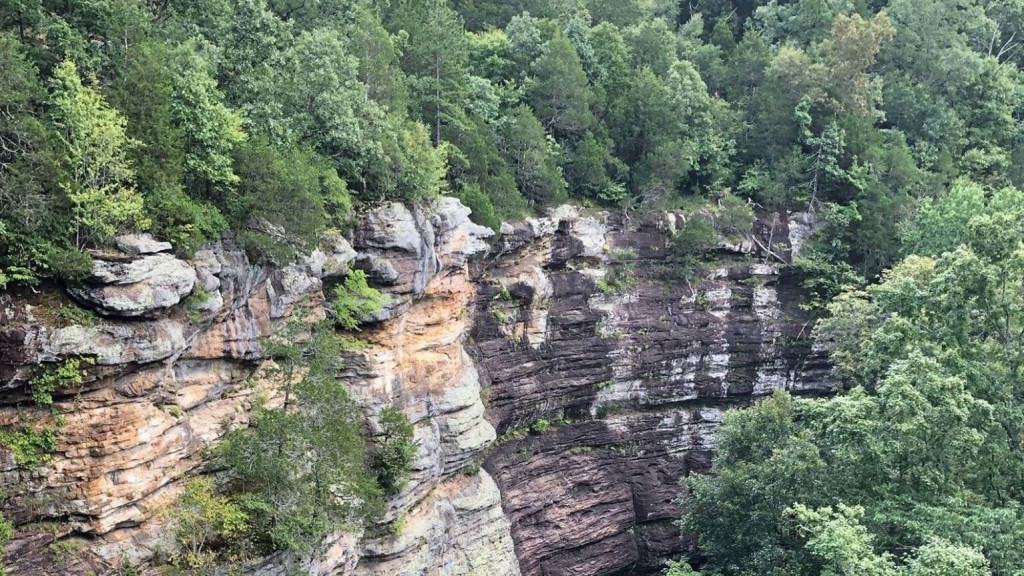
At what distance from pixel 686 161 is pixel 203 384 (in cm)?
2386

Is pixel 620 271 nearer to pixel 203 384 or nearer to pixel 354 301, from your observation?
pixel 354 301

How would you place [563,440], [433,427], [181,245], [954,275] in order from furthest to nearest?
1. [563,440]
2. [433,427]
3. [954,275]
4. [181,245]

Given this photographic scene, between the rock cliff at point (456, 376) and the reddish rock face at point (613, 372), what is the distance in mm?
92

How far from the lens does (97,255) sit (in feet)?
49.0

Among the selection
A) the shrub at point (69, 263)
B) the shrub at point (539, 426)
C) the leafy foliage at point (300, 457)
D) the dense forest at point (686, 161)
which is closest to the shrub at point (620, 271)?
the dense forest at point (686, 161)

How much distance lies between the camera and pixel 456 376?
25359 millimetres

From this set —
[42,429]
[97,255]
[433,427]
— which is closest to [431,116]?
[433,427]

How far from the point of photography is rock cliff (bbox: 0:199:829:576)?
14.7 metres

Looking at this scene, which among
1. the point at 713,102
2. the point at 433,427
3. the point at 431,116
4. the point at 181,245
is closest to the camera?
the point at 181,245

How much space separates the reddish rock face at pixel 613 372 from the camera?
98.6 ft

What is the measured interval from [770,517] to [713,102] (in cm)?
2136

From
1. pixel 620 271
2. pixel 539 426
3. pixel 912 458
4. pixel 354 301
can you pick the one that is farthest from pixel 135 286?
pixel 620 271

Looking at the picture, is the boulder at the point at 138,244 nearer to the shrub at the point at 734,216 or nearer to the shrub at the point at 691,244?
the shrub at the point at 691,244

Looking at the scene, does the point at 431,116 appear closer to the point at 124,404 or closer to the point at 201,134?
the point at 201,134
